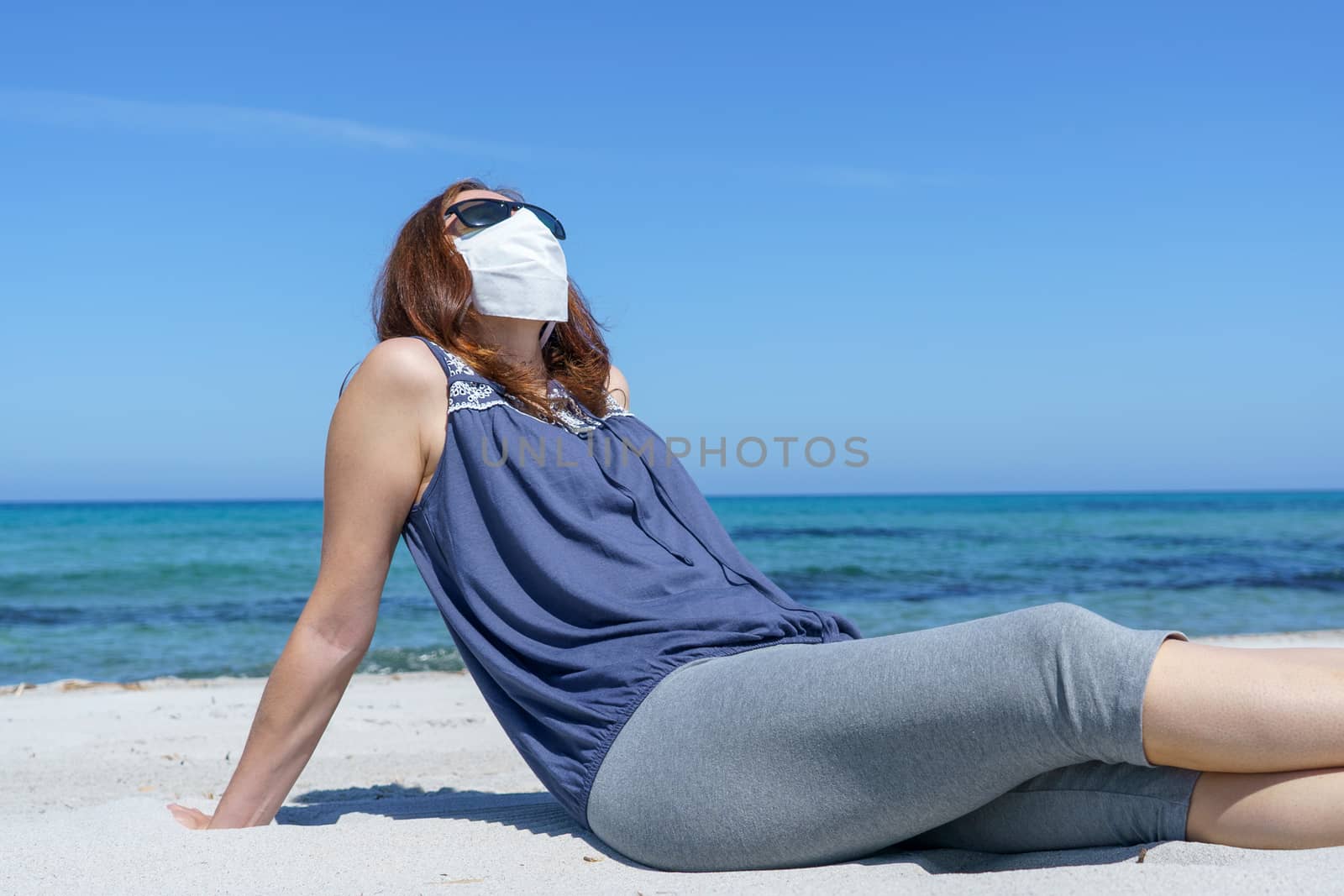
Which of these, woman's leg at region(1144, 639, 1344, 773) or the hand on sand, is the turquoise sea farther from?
woman's leg at region(1144, 639, 1344, 773)

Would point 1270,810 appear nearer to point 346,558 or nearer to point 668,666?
point 668,666

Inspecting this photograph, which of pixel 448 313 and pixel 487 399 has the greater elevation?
pixel 448 313

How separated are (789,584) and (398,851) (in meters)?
14.9

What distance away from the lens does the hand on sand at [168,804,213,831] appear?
2521 millimetres

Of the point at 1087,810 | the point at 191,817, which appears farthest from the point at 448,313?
the point at 1087,810

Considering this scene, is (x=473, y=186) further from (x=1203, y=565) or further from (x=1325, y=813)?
(x=1203, y=565)

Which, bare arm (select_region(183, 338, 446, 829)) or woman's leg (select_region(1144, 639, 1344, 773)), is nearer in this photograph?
woman's leg (select_region(1144, 639, 1344, 773))

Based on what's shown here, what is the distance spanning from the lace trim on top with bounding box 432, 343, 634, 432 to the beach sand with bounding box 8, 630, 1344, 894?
39.5 inches

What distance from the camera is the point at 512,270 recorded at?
276 cm

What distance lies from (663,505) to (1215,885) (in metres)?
1.41

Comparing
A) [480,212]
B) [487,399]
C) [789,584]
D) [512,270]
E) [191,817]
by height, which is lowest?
[789,584]

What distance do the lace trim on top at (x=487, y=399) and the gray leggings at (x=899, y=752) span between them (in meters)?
0.78

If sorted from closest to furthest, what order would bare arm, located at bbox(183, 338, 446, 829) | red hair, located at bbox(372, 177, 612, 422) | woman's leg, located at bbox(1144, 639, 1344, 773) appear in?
woman's leg, located at bbox(1144, 639, 1344, 773) < bare arm, located at bbox(183, 338, 446, 829) < red hair, located at bbox(372, 177, 612, 422)

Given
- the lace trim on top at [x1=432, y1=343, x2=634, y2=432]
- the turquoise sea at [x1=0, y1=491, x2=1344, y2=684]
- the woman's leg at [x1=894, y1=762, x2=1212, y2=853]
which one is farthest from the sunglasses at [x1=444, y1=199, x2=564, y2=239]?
the turquoise sea at [x1=0, y1=491, x2=1344, y2=684]
